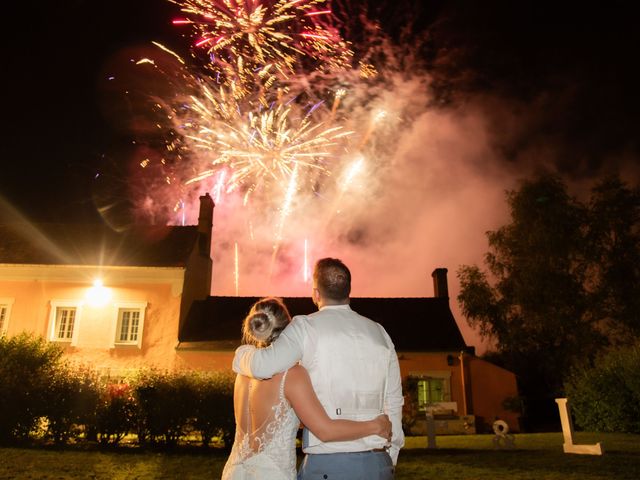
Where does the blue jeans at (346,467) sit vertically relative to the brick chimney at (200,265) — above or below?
below

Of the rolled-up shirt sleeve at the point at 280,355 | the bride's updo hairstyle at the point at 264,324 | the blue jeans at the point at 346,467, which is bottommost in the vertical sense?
the blue jeans at the point at 346,467

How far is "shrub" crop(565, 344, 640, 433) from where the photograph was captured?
1653 cm

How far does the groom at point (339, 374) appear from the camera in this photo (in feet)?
9.11

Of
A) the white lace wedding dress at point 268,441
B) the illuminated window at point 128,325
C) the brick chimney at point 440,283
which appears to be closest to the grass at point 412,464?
the white lace wedding dress at point 268,441

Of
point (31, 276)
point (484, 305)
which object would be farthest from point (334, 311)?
point (484, 305)

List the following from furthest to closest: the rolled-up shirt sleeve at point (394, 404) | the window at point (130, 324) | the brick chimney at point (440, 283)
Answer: the brick chimney at point (440, 283)
the window at point (130, 324)
the rolled-up shirt sleeve at point (394, 404)

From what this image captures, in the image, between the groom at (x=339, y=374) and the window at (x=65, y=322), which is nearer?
the groom at (x=339, y=374)

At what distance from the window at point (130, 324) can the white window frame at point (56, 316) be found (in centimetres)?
168

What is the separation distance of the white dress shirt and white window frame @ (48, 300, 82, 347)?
22.0 m

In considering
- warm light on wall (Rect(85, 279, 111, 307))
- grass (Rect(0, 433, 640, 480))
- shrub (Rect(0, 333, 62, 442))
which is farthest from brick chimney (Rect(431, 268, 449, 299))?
shrub (Rect(0, 333, 62, 442))

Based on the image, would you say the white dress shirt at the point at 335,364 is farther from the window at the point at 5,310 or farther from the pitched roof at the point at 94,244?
the window at the point at 5,310

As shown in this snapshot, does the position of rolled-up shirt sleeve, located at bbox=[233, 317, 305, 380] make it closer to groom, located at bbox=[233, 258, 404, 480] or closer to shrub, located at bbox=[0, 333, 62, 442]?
groom, located at bbox=[233, 258, 404, 480]

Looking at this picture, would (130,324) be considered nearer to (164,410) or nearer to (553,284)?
(164,410)

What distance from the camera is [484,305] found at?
27.1 metres
